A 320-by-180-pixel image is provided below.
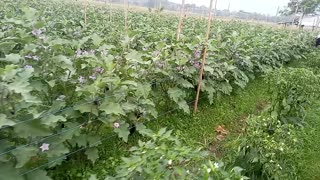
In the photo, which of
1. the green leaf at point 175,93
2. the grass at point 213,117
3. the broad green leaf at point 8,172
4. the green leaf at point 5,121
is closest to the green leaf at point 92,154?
the broad green leaf at point 8,172

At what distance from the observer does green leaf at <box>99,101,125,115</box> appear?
316 centimetres

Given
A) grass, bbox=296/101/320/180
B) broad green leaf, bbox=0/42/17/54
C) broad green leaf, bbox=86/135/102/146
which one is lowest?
grass, bbox=296/101/320/180

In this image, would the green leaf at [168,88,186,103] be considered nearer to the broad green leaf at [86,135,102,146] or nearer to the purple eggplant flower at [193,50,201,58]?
the purple eggplant flower at [193,50,201,58]

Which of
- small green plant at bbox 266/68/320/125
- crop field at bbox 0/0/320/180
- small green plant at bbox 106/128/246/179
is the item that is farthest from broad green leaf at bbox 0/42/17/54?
small green plant at bbox 266/68/320/125

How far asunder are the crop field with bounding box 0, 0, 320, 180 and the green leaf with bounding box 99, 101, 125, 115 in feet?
0.04

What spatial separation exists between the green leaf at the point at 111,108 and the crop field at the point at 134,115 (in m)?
0.01

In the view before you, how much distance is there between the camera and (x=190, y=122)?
16.8 ft

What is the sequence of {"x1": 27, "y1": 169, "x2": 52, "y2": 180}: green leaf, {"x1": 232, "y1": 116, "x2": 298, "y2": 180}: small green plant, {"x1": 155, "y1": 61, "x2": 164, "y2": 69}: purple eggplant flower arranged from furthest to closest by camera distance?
1. {"x1": 155, "y1": 61, "x2": 164, "y2": 69}: purple eggplant flower
2. {"x1": 232, "y1": 116, "x2": 298, "y2": 180}: small green plant
3. {"x1": 27, "y1": 169, "x2": 52, "y2": 180}: green leaf

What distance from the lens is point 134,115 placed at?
13.0 feet

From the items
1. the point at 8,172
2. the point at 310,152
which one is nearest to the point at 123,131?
the point at 8,172

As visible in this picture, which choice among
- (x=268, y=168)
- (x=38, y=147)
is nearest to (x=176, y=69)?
(x=268, y=168)

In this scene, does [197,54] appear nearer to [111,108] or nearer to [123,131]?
[123,131]

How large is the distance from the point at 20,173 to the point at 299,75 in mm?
3461

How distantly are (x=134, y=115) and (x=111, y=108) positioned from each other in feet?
2.56
